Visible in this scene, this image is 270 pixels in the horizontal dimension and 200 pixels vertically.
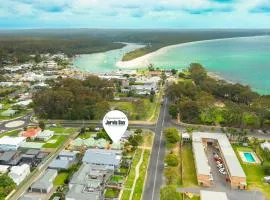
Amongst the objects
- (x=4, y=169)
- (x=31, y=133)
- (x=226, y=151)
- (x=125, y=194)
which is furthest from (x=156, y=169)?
(x=31, y=133)

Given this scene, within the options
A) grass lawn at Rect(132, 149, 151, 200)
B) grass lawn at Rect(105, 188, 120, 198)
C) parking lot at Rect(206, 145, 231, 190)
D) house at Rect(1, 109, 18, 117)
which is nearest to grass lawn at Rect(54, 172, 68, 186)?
grass lawn at Rect(105, 188, 120, 198)

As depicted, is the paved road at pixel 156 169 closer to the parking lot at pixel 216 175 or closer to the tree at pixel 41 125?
the parking lot at pixel 216 175

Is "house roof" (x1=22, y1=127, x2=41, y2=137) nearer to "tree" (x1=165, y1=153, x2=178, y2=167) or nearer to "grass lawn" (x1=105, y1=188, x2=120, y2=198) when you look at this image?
"grass lawn" (x1=105, y1=188, x2=120, y2=198)

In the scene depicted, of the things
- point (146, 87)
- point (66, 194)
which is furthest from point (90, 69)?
point (66, 194)

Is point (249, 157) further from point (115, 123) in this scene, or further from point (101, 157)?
point (101, 157)

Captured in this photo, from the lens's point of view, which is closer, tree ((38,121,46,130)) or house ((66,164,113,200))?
house ((66,164,113,200))

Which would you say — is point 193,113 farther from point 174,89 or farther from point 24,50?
point 24,50
